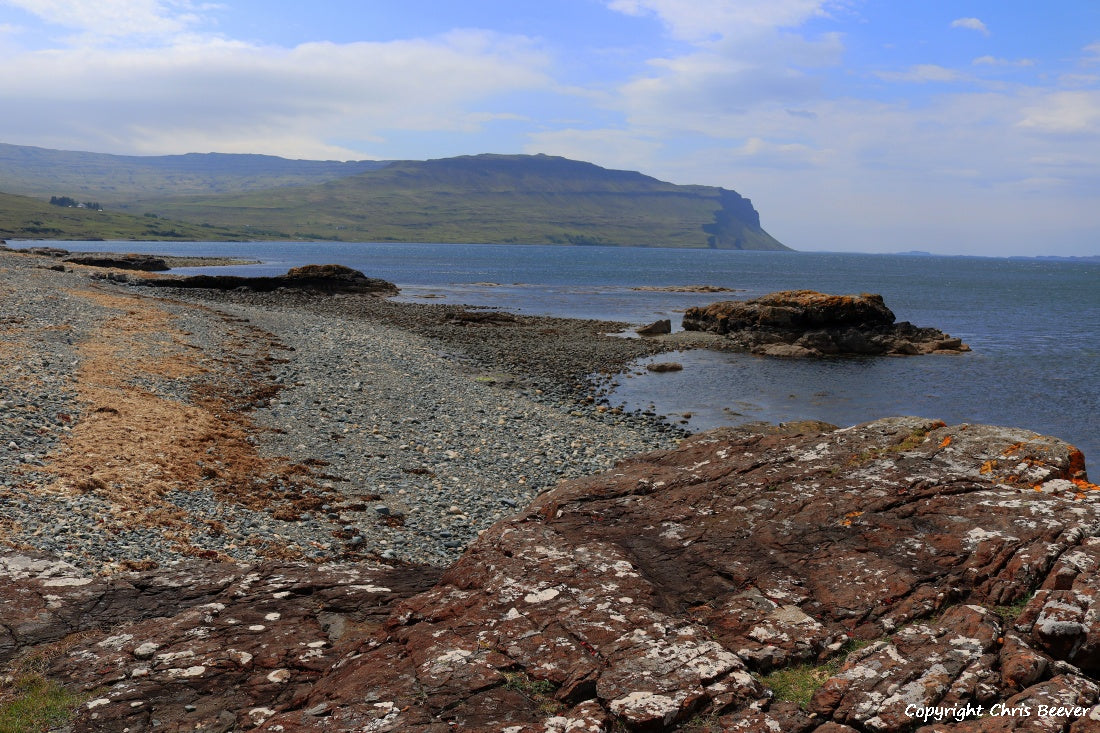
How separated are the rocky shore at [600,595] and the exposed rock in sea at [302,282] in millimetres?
69175

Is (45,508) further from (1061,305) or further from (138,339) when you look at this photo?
(1061,305)

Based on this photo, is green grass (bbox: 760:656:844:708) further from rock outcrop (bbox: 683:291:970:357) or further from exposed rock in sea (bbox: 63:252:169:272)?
exposed rock in sea (bbox: 63:252:169:272)

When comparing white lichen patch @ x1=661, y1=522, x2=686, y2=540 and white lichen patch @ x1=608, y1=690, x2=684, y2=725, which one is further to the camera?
white lichen patch @ x1=661, y1=522, x2=686, y2=540

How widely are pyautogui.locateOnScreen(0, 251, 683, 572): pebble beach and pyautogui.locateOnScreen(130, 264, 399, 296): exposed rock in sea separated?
112 feet

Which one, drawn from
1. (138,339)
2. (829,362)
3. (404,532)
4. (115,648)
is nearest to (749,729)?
(115,648)

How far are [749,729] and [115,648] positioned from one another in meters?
7.20

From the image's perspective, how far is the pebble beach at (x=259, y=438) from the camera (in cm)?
1424

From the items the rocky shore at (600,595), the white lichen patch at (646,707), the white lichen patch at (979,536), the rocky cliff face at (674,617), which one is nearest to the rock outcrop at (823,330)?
the rocky shore at (600,595)

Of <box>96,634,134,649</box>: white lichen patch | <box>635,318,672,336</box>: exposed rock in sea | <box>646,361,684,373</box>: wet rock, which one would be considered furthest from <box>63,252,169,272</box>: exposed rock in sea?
<box>96,634,134,649</box>: white lichen patch

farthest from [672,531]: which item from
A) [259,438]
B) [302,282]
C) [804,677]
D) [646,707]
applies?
[302,282]

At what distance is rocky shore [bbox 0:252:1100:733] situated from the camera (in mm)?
6117

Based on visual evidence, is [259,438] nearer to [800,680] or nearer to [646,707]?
[646,707]

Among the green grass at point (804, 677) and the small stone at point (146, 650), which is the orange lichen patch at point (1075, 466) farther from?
the small stone at point (146, 650)

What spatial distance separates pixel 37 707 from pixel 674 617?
673 centimetres
